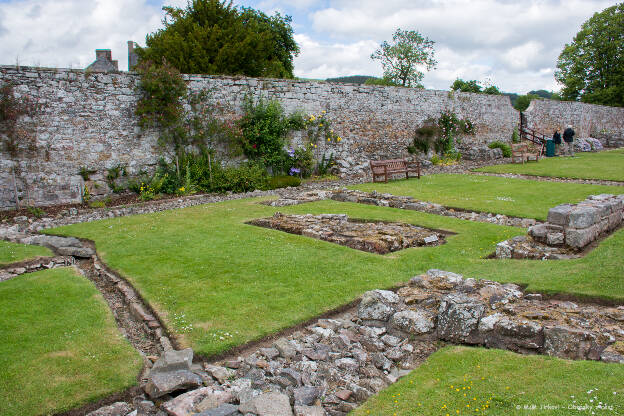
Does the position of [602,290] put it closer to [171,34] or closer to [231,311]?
[231,311]

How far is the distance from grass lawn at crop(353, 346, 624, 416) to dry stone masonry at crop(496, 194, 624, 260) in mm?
3619

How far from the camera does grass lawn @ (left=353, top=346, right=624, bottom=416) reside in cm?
337

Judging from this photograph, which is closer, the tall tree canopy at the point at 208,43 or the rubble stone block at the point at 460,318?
the rubble stone block at the point at 460,318

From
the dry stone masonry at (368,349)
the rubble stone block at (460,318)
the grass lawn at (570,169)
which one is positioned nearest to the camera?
the dry stone masonry at (368,349)

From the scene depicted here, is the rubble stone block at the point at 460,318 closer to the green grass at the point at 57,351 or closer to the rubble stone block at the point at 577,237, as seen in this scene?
the green grass at the point at 57,351

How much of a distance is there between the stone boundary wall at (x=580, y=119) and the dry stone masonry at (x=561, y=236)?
2561cm

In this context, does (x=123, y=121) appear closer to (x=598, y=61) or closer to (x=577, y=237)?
(x=577, y=237)

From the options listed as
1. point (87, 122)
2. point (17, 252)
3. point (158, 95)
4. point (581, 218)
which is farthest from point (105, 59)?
point (581, 218)

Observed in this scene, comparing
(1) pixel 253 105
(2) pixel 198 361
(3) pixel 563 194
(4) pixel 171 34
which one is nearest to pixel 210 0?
(4) pixel 171 34

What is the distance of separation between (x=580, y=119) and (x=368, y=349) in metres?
38.2

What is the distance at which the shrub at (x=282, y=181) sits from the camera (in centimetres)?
1562

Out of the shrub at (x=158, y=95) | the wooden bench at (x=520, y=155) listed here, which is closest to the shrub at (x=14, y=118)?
the shrub at (x=158, y=95)

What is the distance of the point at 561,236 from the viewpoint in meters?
7.53

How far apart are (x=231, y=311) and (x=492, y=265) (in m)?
4.00
